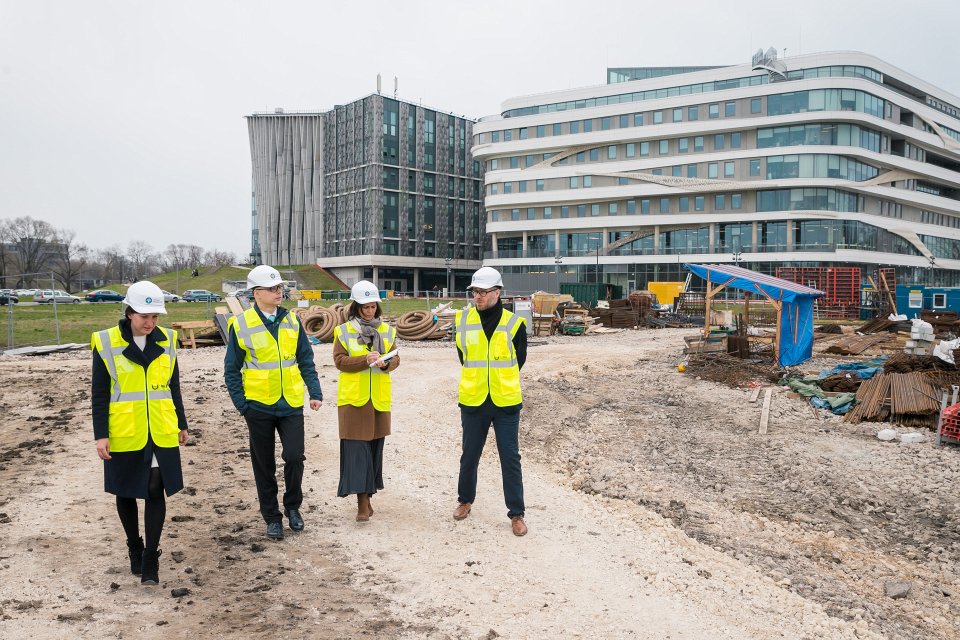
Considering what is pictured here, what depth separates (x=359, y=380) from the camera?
550 centimetres

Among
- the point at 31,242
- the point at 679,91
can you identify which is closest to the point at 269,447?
the point at 679,91

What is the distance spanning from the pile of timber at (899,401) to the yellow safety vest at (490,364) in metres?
7.85

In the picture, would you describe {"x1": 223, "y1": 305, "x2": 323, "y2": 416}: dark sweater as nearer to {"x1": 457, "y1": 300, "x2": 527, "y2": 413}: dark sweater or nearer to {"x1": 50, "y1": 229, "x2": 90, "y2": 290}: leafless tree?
{"x1": 457, "y1": 300, "x2": 527, "y2": 413}: dark sweater

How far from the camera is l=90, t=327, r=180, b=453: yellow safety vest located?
4.34 m

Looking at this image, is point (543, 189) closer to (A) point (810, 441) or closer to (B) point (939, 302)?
(B) point (939, 302)

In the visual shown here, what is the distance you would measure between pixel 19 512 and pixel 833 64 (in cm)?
5897

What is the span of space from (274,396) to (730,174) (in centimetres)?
5653

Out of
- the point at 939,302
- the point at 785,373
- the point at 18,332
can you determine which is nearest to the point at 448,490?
the point at 785,373

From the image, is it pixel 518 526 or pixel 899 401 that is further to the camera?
pixel 899 401

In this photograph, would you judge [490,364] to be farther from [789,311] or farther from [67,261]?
[67,261]

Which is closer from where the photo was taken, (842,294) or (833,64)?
(842,294)

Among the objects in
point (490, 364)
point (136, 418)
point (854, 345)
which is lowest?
point (854, 345)

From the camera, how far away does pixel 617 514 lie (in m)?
6.28

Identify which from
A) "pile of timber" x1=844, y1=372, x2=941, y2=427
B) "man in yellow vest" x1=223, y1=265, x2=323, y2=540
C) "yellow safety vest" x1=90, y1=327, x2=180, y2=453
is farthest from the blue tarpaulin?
"yellow safety vest" x1=90, y1=327, x2=180, y2=453
